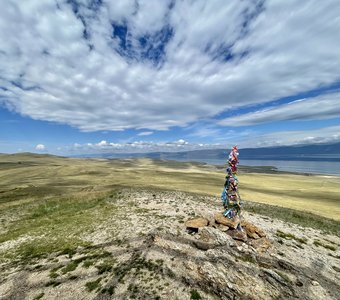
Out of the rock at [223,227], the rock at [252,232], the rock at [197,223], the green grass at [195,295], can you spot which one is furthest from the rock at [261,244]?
the green grass at [195,295]

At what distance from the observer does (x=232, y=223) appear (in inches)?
912

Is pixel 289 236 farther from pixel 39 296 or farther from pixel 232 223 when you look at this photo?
pixel 39 296

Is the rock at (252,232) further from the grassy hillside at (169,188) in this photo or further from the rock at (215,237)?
the grassy hillside at (169,188)

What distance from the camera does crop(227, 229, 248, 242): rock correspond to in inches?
858

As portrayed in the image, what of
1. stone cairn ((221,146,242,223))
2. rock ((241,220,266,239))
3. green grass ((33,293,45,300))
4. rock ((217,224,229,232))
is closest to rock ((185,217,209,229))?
rock ((217,224,229,232))

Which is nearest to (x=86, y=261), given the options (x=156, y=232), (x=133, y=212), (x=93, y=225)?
(x=156, y=232)

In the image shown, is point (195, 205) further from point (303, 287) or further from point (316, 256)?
point (303, 287)

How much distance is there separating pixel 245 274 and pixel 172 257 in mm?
5756

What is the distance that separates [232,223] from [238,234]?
4.13 ft

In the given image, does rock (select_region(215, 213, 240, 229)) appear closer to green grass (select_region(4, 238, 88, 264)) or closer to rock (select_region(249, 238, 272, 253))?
rock (select_region(249, 238, 272, 253))

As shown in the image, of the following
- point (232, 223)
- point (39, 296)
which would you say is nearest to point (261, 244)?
point (232, 223)

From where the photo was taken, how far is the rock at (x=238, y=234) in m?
21.8

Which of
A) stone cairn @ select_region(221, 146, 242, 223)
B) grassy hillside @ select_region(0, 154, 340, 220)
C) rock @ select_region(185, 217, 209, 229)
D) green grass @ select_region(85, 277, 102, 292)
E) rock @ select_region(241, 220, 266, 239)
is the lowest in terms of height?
grassy hillside @ select_region(0, 154, 340, 220)

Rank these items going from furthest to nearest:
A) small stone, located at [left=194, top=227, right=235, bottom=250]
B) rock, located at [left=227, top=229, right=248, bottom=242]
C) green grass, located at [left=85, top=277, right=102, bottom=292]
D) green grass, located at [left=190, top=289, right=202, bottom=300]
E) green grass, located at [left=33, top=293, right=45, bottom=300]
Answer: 1. rock, located at [left=227, top=229, right=248, bottom=242]
2. small stone, located at [left=194, top=227, right=235, bottom=250]
3. green grass, located at [left=85, top=277, right=102, bottom=292]
4. green grass, located at [left=33, top=293, right=45, bottom=300]
5. green grass, located at [left=190, top=289, right=202, bottom=300]
